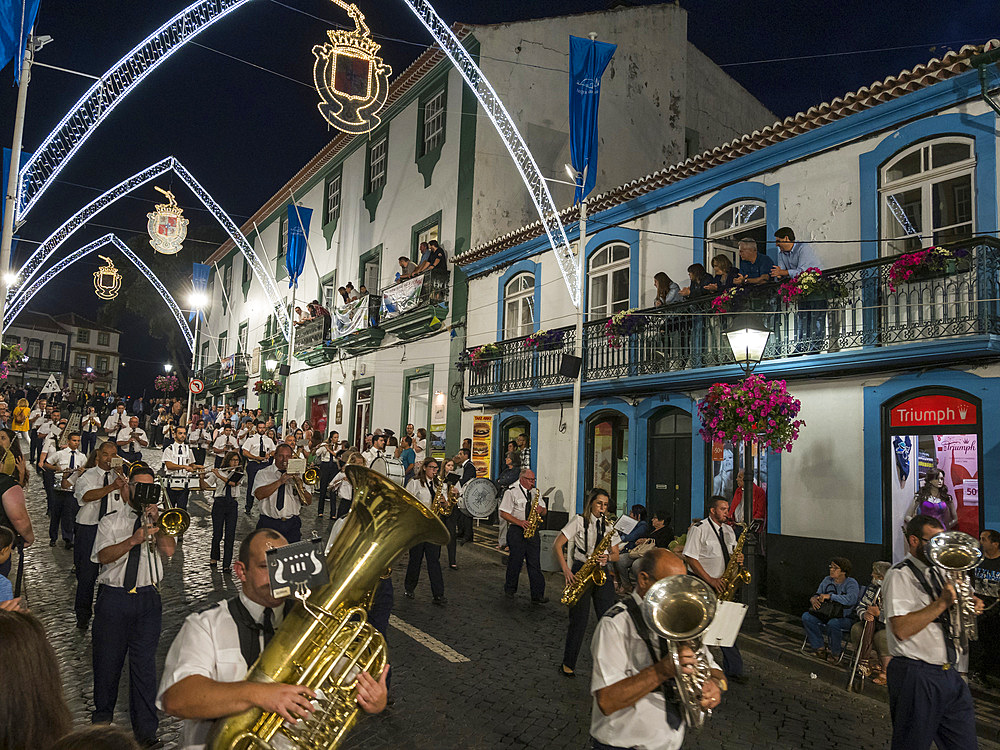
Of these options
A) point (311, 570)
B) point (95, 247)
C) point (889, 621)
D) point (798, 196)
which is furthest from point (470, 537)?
point (95, 247)

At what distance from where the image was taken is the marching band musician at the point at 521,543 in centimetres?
1037

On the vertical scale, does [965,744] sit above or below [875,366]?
below

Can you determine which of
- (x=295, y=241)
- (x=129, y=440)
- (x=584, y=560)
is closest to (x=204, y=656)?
(x=584, y=560)

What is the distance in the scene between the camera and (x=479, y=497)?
14.3 m

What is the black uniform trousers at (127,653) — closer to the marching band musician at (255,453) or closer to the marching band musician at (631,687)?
the marching band musician at (631,687)

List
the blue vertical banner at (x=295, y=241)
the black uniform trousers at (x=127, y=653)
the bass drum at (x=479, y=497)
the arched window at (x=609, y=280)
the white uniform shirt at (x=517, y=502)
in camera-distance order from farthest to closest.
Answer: the blue vertical banner at (x=295, y=241) → the arched window at (x=609, y=280) → the bass drum at (x=479, y=497) → the white uniform shirt at (x=517, y=502) → the black uniform trousers at (x=127, y=653)

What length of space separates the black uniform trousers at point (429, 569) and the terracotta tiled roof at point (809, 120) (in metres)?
8.97

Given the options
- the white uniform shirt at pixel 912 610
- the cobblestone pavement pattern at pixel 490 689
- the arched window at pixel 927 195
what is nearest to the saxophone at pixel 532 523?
the cobblestone pavement pattern at pixel 490 689

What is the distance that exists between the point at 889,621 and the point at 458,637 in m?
5.04

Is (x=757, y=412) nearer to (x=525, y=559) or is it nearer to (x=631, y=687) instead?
(x=525, y=559)

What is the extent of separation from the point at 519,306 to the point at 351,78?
729 cm

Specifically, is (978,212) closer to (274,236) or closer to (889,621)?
(889,621)

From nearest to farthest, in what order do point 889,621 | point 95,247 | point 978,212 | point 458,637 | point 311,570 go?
point 311,570 < point 889,621 < point 458,637 < point 978,212 < point 95,247

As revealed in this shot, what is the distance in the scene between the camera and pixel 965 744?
4.03 metres
